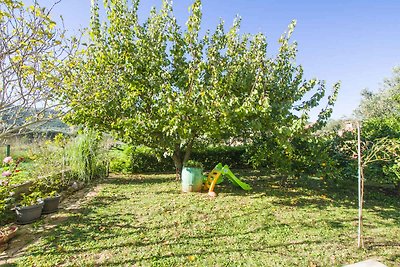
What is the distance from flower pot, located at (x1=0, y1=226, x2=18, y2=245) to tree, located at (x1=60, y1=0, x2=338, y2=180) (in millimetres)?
3484

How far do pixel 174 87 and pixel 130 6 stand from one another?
2973mm

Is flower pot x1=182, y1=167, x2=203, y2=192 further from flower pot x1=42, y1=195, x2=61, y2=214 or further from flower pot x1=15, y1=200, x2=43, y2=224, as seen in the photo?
flower pot x1=15, y1=200, x2=43, y2=224

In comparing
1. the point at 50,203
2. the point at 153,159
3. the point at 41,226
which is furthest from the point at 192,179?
the point at 153,159

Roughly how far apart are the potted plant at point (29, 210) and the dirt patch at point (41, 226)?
0.14m

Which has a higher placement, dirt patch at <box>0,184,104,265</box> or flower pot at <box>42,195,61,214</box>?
flower pot at <box>42,195,61,214</box>

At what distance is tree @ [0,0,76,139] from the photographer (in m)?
2.74

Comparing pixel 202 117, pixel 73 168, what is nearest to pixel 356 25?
pixel 202 117

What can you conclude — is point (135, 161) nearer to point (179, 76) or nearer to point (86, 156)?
point (86, 156)

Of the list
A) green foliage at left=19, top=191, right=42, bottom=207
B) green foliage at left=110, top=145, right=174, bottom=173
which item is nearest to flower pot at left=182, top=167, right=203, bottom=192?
green foliage at left=110, top=145, right=174, bottom=173

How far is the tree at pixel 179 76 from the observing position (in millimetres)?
6469

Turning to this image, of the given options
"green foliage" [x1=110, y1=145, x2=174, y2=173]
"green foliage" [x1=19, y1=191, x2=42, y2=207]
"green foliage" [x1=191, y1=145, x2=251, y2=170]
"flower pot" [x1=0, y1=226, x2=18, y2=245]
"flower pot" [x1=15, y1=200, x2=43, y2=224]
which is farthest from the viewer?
"green foliage" [x1=191, y1=145, x2=251, y2=170]

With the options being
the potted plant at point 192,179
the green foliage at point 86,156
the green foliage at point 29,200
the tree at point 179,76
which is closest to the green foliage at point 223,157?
the tree at point 179,76

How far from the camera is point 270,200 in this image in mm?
6371

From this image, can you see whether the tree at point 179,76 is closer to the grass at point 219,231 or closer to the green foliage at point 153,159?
the grass at point 219,231
